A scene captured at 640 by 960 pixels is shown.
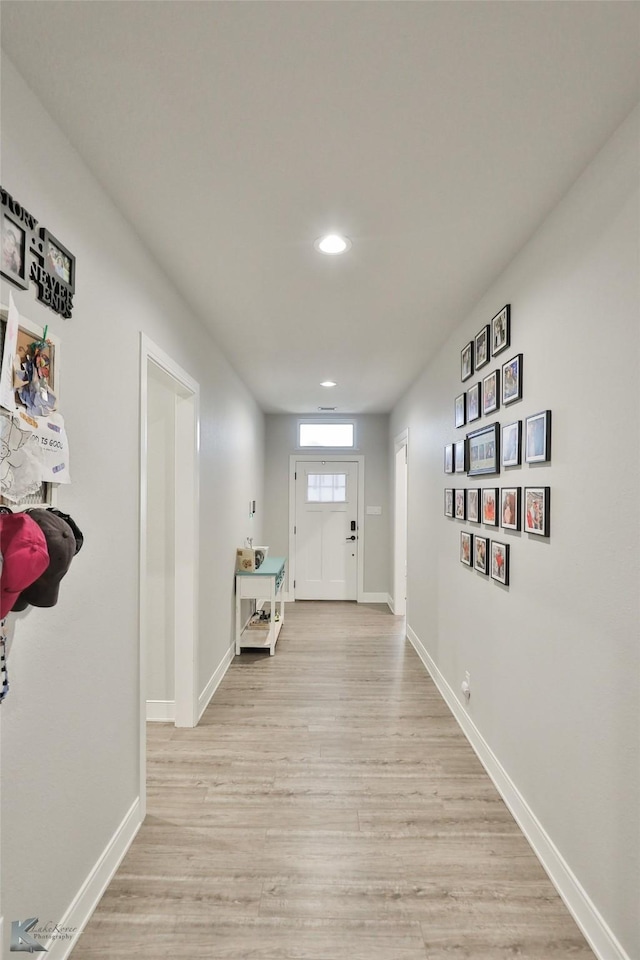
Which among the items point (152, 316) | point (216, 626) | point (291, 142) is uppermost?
point (291, 142)

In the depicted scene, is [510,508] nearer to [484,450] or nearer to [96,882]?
[484,450]

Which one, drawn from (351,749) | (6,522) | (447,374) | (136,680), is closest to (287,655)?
(351,749)

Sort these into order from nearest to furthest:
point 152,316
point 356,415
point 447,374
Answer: point 152,316 → point 447,374 → point 356,415

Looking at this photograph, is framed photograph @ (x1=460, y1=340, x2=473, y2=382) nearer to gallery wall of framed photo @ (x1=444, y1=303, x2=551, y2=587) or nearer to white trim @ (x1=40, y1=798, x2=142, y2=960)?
gallery wall of framed photo @ (x1=444, y1=303, x2=551, y2=587)

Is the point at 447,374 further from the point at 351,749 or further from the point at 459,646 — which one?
the point at 351,749

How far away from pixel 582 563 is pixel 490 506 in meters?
0.85

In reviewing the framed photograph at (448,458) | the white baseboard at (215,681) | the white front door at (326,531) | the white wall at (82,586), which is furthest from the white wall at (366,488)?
the white wall at (82,586)

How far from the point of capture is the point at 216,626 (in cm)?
354

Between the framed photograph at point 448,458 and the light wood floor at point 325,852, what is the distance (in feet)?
5.31

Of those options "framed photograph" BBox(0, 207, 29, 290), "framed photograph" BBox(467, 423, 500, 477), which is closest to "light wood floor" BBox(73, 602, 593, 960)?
"framed photograph" BBox(467, 423, 500, 477)

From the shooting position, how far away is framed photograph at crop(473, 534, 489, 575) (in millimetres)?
2486

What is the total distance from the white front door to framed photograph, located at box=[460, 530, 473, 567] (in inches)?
140

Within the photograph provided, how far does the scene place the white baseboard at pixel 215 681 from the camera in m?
3.08

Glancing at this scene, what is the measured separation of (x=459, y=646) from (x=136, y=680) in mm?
1920
